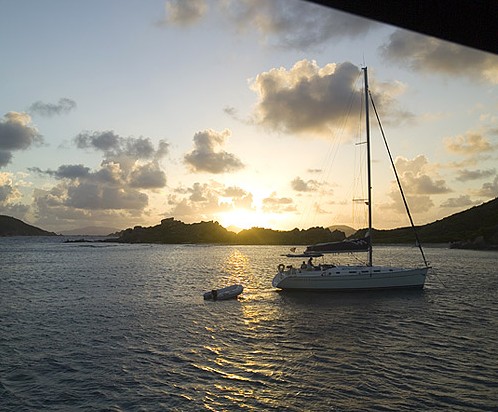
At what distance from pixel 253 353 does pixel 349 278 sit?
21.1 metres

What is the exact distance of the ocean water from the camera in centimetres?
1675

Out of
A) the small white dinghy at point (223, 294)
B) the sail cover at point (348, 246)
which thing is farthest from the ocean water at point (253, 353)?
the sail cover at point (348, 246)

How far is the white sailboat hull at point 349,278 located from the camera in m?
42.0

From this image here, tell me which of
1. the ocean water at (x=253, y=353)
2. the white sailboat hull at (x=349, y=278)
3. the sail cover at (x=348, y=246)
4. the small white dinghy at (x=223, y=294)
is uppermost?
the sail cover at (x=348, y=246)

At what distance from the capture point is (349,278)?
4188 cm

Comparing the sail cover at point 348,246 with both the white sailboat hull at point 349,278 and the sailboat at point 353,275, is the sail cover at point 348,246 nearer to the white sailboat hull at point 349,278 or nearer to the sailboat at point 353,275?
the sailboat at point 353,275

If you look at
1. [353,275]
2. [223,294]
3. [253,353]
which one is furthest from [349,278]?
[253,353]

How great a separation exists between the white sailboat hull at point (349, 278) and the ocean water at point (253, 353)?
1.14m

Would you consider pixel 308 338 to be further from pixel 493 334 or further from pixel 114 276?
pixel 114 276

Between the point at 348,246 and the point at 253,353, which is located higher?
the point at 348,246

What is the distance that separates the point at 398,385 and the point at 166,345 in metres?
13.1

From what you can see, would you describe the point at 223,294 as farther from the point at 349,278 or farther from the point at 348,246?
the point at 348,246

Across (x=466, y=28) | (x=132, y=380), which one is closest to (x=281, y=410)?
(x=132, y=380)

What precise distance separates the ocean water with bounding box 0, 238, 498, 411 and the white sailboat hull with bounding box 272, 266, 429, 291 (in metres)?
1.14
